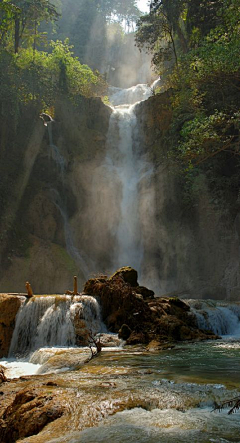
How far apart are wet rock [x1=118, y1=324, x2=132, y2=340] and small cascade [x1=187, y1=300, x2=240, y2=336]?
3661 millimetres

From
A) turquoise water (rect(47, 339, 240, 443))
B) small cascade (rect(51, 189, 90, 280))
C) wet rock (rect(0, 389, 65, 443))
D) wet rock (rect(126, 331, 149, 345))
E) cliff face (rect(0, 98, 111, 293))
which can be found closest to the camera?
turquoise water (rect(47, 339, 240, 443))

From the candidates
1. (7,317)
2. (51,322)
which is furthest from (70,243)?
(51,322)

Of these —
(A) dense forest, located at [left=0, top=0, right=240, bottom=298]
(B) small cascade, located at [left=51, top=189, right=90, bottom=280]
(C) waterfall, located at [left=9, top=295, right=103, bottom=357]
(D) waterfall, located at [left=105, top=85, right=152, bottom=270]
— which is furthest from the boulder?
(B) small cascade, located at [left=51, top=189, right=90, bottom=280]

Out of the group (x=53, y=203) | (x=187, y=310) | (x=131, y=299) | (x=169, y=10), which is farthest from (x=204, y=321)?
(x=169, y=10)

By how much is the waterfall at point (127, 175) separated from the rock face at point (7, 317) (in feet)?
42.8

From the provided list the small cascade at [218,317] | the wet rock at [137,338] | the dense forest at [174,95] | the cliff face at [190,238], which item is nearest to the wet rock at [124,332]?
the wet rock at [137,338]

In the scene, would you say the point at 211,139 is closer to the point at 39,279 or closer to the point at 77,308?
the point at 77,308

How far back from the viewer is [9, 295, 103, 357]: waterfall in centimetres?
1254

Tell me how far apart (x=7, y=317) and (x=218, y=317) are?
313 inches

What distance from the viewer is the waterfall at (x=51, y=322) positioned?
41.1ft

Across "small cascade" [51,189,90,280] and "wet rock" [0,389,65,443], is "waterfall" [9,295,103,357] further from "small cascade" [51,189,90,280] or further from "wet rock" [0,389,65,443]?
"small cascade" [51,189,90,280]

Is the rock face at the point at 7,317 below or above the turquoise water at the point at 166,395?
above

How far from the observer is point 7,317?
43.5ft

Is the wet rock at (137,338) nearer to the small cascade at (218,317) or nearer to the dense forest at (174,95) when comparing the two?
the small cascade at (218,317)
